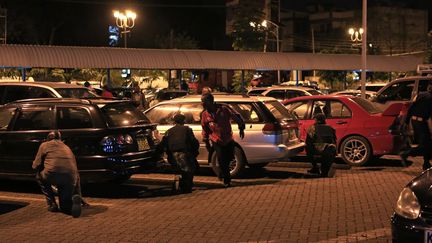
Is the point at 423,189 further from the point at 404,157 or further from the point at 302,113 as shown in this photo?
the point at 302,113

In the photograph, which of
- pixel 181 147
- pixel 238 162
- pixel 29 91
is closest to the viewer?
pixel 181 147

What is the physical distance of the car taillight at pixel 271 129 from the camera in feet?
36.7

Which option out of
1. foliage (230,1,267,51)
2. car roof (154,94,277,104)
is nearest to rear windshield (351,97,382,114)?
car roof (154,94,277,104)

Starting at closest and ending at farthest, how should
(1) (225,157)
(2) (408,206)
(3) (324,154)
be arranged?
(2) (408,206)
(1) (225,157)
(3) (324,154)

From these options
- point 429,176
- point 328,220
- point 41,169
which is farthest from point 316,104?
point 429,176

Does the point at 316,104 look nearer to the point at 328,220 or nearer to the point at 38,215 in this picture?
the point at 328,220

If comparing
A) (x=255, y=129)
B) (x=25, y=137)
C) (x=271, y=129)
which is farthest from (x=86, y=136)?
(x=271, y=129)

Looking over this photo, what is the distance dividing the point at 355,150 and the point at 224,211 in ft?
17.5

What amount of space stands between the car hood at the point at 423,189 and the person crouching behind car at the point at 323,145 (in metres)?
5.60

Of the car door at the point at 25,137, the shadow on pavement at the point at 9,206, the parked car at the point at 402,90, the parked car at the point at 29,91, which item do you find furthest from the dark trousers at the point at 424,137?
the parked car at the point at 29,91

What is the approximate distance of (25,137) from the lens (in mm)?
9875

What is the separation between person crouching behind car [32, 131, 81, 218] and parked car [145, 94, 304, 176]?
319cm

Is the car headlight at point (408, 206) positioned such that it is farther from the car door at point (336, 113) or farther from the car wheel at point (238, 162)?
the car door at point (336, 113)

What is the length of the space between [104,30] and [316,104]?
6410 cm
